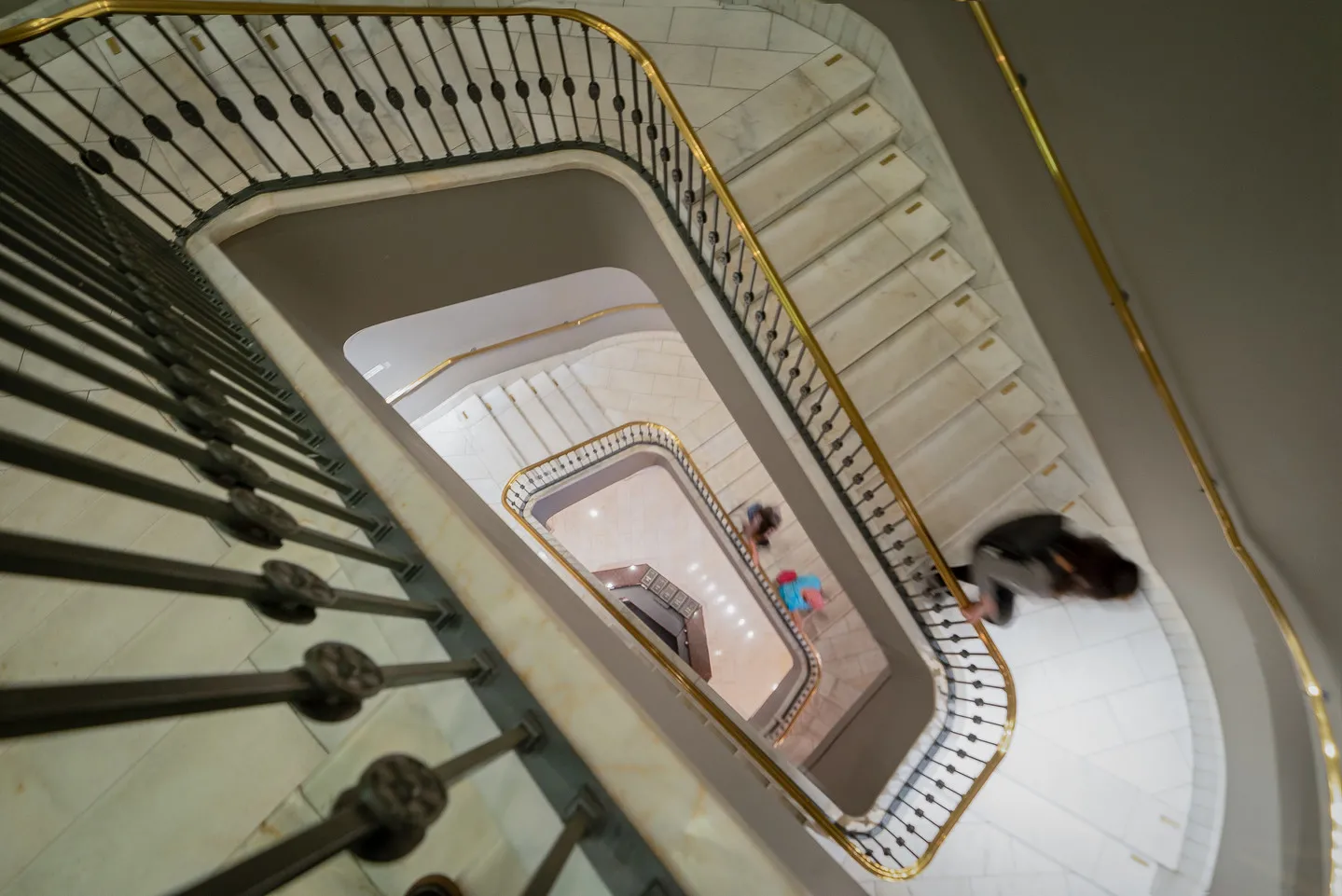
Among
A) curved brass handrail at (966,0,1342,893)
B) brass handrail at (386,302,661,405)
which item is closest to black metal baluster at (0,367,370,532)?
curved brass handrail at (966,0,1342,893)

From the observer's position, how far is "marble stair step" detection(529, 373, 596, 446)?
7250 millimetres

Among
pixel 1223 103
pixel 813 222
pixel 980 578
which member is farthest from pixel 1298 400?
pixel 813 222

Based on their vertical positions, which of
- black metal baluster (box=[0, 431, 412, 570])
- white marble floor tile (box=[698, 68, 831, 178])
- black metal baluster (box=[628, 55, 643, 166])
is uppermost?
black metal baluster (box=[628, 55, 643, 166])

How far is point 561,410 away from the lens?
7.36 m

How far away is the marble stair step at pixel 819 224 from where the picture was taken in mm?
3887

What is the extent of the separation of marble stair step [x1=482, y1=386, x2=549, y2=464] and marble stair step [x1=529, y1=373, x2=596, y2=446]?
333mm

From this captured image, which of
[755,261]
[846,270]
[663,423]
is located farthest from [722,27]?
[663,423]

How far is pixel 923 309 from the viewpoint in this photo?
13.0ft

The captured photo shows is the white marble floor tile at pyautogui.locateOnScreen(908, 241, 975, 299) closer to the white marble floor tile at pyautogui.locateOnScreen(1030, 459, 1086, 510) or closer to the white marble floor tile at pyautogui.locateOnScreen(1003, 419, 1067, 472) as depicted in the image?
the white marble floor tile at pyautogui.locateOnScreen(1003, 419, 1067, 472)

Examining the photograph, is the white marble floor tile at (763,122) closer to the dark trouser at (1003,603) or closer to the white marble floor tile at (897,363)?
the white marble floor tile at (897,363)

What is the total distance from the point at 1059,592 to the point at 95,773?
398cm

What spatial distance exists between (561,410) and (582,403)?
0.94 ft

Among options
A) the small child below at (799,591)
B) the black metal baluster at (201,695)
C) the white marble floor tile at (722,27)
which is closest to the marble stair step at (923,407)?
the white marble floor tile at (722,27)

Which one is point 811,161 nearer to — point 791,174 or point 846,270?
point 791,174
